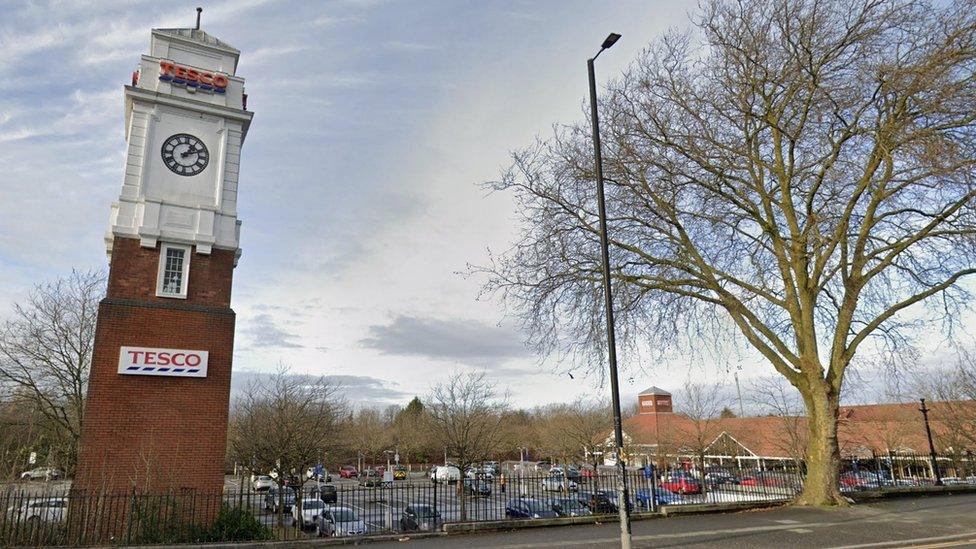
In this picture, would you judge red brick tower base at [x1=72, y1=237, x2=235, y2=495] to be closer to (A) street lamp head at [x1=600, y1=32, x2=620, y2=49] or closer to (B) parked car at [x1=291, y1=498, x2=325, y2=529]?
(B) parked car at [x1=291, y1=498, x2=325, y2=529]

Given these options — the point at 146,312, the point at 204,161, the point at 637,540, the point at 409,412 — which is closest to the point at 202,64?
the point at 204,161

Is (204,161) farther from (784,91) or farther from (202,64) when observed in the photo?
(784,91)

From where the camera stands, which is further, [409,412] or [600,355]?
[409,412]

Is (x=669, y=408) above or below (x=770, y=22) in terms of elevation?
below

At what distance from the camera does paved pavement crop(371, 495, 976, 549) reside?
11555mm

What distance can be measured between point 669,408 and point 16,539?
83.7 meters

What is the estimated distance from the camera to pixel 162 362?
16125mm

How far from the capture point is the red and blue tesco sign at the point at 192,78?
1855 centimetres

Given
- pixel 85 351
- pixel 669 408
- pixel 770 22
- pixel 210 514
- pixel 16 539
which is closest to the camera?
pixel 16 539

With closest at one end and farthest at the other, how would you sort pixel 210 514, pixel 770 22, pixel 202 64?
pixel 210 514 < pixel 770 22 < pixel 202 64

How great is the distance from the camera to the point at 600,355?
58.5 feet

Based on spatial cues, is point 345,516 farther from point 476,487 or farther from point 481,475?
point 481,475

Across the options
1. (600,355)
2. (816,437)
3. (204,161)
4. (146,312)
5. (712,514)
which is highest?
(204,161)

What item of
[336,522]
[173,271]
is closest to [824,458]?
[336,522]
